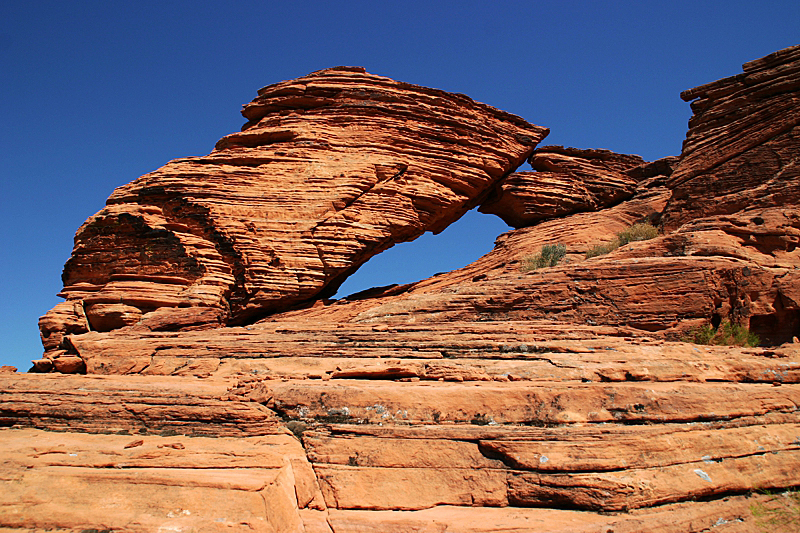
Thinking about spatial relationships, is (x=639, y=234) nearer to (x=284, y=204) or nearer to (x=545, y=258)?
(x=545, y=258)

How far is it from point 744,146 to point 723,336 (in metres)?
8.00

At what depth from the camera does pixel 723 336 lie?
1278cm

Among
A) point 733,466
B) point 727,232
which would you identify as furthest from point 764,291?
point 733,466

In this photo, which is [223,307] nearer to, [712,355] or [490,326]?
[490,326]

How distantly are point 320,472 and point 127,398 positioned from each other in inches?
140

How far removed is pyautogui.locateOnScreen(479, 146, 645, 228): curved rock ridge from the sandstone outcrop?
6.9 inches

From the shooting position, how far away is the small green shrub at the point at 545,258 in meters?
17.9

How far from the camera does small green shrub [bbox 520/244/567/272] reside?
58.8 ft

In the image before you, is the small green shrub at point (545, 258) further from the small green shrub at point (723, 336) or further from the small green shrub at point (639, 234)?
the small green shrub at point (723, 336)

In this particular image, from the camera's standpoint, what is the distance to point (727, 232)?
15039 millimetres

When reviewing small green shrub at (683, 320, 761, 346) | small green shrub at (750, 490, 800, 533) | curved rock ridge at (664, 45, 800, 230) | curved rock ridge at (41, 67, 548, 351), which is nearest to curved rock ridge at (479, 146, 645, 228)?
curved rock ridge at (41, 67, 548, 351)

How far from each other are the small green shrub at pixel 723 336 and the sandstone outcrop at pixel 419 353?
0.20 metres

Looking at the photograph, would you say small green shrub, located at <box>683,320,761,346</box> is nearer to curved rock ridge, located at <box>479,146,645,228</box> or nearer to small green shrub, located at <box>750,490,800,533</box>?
small green shrub, located at <box>750,490,800,533</box>

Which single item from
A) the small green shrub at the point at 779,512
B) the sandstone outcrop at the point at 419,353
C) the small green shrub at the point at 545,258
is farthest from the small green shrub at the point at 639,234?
the small green shrub at the point at 779,512
